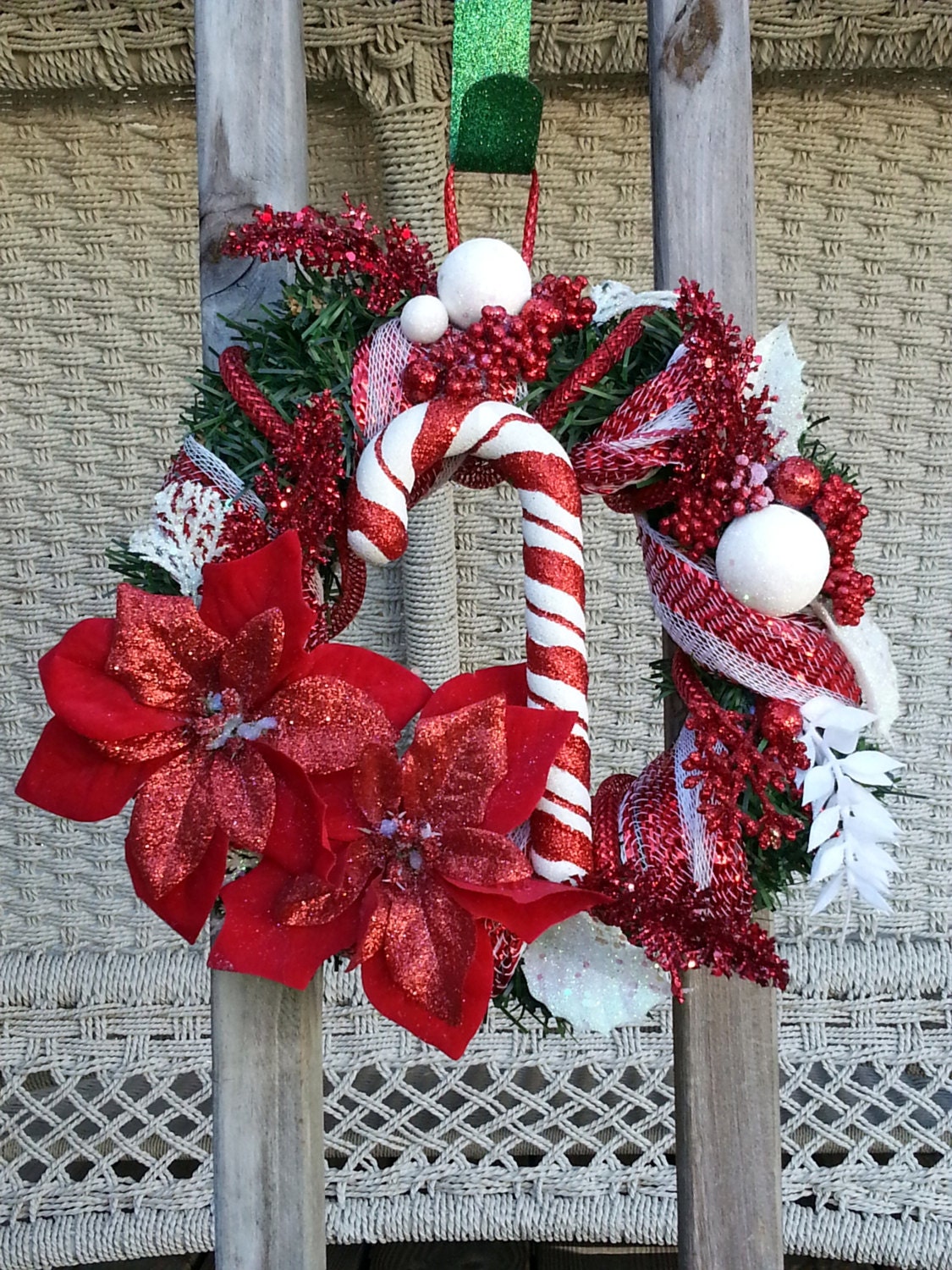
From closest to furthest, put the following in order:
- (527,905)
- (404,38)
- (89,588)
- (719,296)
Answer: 1. (527,905)
2. (719,296)
3. (404,38)
4. (89,588)

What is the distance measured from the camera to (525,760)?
19.1 inches

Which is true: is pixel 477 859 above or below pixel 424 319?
below

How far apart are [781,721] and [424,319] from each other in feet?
0.81

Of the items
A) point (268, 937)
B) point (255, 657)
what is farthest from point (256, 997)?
point (255, 657)

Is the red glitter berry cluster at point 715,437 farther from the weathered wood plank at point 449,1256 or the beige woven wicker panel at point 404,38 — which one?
the weathered wood plank at point 449,1256

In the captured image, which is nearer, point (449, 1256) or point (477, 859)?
point (477, 859)

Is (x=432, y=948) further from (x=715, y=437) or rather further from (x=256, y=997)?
(x=715, y=437)

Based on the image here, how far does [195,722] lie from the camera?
19.2 inches

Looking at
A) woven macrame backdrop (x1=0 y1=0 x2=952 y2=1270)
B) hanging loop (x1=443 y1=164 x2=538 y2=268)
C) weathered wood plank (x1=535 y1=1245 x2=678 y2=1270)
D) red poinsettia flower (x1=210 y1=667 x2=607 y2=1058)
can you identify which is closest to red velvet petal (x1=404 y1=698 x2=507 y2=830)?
red poinsettia flower (x1=210 y1=667 x2=607 y2=1058)

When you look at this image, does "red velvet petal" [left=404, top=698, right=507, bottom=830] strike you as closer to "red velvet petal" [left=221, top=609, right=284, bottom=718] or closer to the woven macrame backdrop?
"red velvet petal" [left=221, top=609, right=284, bottom=718]

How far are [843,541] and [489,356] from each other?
184 mm

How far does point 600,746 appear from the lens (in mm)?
931

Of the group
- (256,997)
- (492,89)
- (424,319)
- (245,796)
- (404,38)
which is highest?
(404,38)

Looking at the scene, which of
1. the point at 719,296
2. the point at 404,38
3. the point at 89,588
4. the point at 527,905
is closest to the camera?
the point at 527,905
